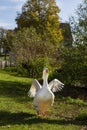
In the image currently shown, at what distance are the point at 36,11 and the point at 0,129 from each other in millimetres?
49227

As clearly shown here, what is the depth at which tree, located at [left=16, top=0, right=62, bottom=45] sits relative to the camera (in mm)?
58531

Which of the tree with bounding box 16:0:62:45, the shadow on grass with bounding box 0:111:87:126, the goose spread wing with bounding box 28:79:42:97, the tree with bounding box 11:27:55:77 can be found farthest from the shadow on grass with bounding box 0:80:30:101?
the tree with bounding box 16:0:62:45

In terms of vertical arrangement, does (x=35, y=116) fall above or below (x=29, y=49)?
below

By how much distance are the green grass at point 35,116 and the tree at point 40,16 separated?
3971 centimetres

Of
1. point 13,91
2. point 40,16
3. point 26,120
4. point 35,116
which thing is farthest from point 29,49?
point 26,120

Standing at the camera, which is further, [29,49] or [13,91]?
[29,49]

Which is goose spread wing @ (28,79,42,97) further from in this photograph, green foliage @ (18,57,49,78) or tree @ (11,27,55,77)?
tree @ (11,27,55,77)

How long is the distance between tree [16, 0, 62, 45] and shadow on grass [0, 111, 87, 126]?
4523cm

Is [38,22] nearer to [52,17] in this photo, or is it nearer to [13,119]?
[52,17]

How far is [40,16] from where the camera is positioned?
59.7 meters

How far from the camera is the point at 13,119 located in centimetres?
1245

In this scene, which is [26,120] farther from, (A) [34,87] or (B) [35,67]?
(B) [35,67]

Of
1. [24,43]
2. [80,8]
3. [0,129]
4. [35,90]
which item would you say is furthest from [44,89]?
[24,43]

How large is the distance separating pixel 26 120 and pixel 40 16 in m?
48.2
